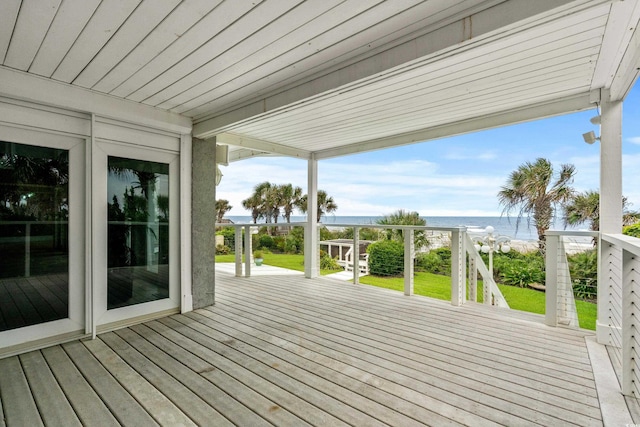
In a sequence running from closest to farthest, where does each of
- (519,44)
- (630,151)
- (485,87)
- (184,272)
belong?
(519,44) → (485,87) → (184,272) → (630,151)

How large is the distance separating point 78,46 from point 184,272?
241cm

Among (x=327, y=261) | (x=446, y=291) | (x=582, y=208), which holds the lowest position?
(x=446, y=291)

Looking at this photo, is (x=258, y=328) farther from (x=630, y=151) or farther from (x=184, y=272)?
(x=630, y=151)

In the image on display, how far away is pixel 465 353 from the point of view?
2.52m

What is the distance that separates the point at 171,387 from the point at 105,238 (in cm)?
175

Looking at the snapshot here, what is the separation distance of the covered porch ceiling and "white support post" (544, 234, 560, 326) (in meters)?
1.31

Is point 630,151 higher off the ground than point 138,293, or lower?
higher

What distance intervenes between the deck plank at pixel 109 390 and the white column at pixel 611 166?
3.73m

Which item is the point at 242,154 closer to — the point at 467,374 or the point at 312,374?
the point at 312,374

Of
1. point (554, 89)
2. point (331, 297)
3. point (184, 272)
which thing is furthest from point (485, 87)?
point (184, 272)

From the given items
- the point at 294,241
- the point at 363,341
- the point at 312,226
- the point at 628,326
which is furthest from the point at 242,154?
the point at 628,326

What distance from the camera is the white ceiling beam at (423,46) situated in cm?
141

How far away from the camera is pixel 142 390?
6.45 feet

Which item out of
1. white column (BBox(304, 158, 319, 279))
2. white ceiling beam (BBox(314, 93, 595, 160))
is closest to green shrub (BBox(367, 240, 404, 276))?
white column (BBox(304, 158, 319, 279))
